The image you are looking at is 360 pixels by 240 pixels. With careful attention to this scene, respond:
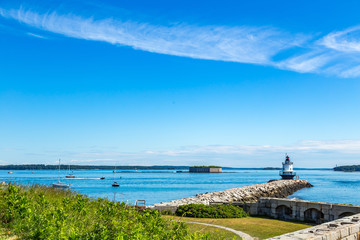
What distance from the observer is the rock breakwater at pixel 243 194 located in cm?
2811

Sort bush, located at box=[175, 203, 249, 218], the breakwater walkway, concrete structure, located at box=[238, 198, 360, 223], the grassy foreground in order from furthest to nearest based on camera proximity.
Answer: the breakwater walkway < bush, located at box=[175, 203, 249, 218] < concrete structure, located at box=[238, 198, 360, 223] < the grassy foreground

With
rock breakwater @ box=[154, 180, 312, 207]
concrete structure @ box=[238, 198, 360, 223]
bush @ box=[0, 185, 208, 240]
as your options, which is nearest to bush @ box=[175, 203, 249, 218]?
concrete structure @ box=[238, 198, 360, 223]

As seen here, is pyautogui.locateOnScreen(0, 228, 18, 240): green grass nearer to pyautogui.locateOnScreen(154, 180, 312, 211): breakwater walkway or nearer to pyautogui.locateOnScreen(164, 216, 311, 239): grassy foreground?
pyautogui.locateOnScreen(164, 216, 311, 239): grassy foreground

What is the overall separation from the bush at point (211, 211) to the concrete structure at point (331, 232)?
7499 millimetres

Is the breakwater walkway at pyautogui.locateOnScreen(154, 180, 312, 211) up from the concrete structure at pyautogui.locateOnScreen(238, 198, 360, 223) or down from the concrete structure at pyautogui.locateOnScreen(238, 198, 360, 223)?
down

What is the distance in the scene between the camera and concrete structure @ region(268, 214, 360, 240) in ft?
31.3

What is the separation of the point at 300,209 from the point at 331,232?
32.2 ft

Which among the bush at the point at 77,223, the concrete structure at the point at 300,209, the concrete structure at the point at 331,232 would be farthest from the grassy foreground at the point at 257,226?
the bush at the point at 77,223

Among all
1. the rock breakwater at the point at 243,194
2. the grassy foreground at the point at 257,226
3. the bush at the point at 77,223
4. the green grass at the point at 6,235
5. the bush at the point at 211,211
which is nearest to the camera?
the bush at the point at 77,223

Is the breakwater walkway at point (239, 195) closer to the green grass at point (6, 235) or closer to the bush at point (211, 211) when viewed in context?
the bush at point (211, 211)

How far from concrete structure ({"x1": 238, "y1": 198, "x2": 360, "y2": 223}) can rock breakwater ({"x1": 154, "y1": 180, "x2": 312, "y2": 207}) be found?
4.45 metres

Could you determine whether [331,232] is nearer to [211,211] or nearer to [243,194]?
[211,211]

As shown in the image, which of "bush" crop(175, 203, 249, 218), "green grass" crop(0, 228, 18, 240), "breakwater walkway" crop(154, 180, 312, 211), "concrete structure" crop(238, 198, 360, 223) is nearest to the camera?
"green grass" crop(0, 228, 18, 240)

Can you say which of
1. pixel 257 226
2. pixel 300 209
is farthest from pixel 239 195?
pixel 257 226
